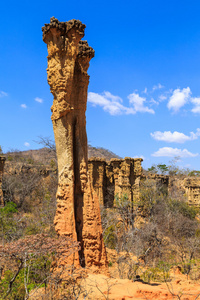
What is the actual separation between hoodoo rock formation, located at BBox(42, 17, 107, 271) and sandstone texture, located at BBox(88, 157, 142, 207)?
394 inches

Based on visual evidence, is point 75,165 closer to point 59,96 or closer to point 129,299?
point 59,96

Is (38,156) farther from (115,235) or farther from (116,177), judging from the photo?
(115,235)

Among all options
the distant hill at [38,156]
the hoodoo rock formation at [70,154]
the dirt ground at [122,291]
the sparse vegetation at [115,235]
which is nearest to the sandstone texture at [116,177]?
the sparse vegetation at [115,235]

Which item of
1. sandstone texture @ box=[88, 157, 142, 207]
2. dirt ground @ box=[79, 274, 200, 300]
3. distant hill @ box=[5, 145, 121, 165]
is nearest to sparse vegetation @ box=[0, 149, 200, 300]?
dirt ground @ box=[79, 274, 200, 300]

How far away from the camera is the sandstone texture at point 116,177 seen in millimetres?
17359

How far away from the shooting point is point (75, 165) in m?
6.28

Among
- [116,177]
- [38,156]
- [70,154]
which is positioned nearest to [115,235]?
[116,177]

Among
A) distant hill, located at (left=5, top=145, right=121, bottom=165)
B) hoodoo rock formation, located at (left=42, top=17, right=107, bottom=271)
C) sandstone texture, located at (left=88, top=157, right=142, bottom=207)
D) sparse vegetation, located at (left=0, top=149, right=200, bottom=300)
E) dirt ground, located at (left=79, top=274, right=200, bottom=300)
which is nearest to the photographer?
dirt ground, located at (left=79, top=274, right=200, bottom=300)

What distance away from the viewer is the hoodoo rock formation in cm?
580

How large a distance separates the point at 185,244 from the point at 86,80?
397 inches

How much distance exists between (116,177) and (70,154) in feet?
41.1

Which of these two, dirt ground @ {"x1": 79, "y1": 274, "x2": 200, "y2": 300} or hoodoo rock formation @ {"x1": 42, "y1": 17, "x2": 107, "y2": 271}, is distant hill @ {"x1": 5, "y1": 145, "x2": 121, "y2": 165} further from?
dirt ground @ {"x1": 79, "y1": 274, "x2": 200, "y2": 300}

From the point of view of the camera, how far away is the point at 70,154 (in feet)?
19.7

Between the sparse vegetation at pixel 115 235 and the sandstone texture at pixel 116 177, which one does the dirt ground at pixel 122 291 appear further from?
the sandstone texture at pixel 116 177
